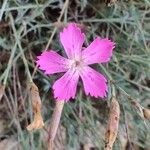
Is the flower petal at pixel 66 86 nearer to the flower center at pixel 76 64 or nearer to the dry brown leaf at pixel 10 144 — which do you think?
the flower center at pixel 76 64

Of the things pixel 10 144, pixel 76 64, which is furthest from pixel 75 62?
pixel 10 144

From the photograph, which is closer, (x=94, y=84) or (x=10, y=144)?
(x=94, y=84)

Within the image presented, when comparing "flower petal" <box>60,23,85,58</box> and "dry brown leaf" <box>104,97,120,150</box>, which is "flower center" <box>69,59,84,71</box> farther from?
"dry brown leaf" <box>104,97,120,150</box>

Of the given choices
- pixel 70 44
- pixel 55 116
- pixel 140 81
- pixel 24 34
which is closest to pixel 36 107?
pixel 55 116

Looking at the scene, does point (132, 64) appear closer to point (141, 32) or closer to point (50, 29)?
point (141, 32)

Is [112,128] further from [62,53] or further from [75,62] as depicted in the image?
[62,53]

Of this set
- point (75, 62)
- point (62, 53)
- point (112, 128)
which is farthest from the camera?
point (62, 53)

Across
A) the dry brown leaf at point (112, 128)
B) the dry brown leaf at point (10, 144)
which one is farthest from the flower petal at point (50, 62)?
the dry brown leaf at point (10, 144)
